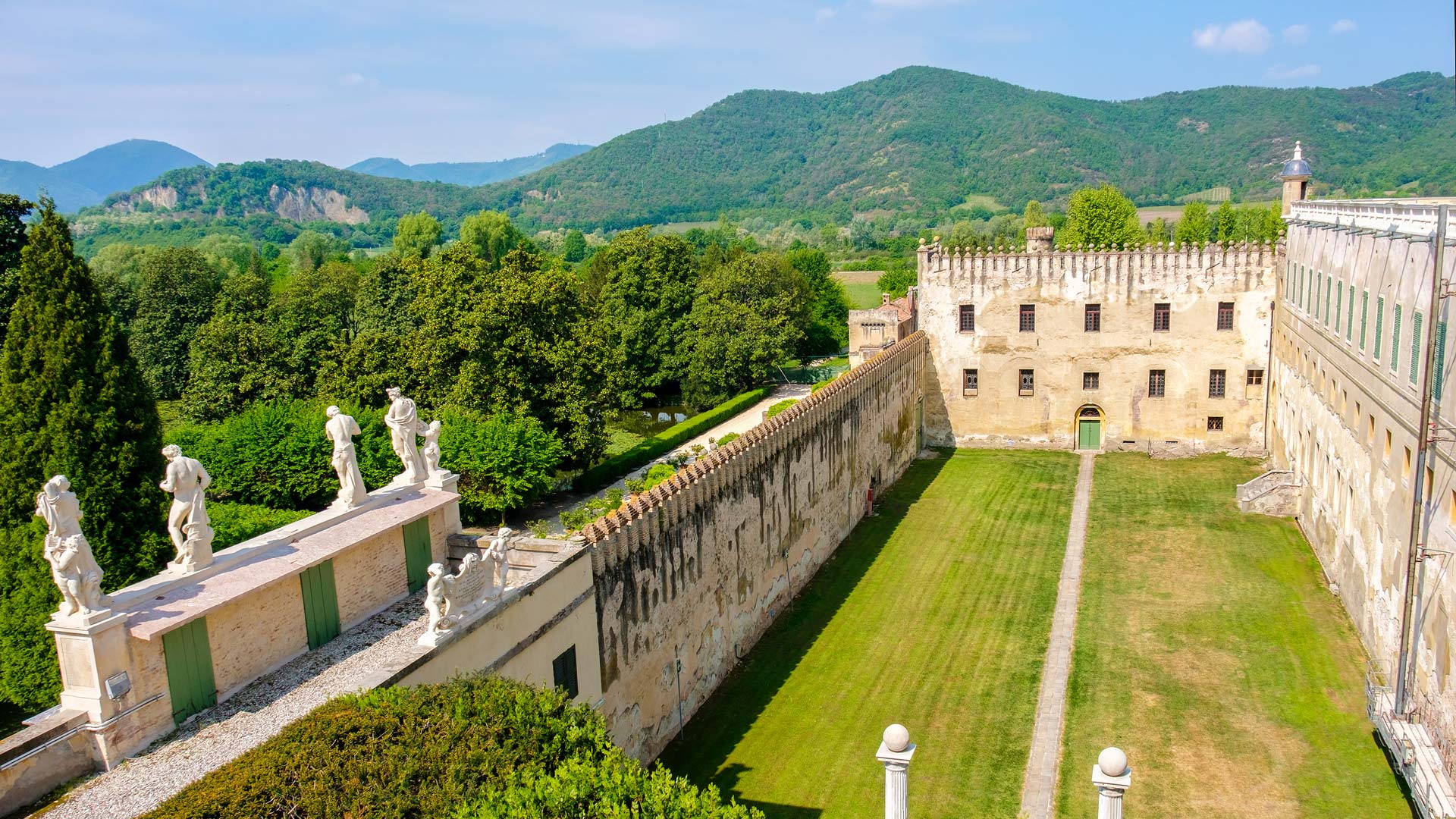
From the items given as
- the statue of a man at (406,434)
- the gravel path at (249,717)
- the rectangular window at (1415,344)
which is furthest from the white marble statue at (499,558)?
the rectangular window at (1415,344)

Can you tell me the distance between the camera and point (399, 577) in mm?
18344

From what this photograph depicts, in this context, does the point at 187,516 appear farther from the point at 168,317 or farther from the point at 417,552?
the point at 168,317

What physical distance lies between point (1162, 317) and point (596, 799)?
40763 millimetres

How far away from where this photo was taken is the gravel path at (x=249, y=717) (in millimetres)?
12117

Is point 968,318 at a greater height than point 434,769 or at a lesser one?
greater

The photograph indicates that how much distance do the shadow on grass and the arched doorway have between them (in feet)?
41.8

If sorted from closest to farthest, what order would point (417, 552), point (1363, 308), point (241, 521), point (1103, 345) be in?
point (417, 552)
point (1363, 308)
point (241, 521)
point (1103, 345)

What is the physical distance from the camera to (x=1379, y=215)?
2684cm

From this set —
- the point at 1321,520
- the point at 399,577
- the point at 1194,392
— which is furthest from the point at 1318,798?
the point at 1194,392

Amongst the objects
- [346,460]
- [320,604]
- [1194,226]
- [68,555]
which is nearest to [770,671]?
[346,460]

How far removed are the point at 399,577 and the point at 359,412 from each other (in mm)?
21164

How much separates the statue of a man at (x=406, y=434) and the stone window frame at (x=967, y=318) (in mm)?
32834

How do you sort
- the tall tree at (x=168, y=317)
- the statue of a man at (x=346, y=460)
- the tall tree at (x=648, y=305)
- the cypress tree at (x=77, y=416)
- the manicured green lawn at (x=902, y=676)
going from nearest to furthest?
the statue of a man at (x=346, y=460) < the manicured green lawn at (x=902, y=676) < the cypress tree at (x=77, y=416) < the tall tree at (x=168, y=317) < the tall tree at (x=648, y=305)

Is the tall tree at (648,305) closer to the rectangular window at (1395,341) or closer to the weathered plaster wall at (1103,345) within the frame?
the weathered plaster wall at (1103,345)
